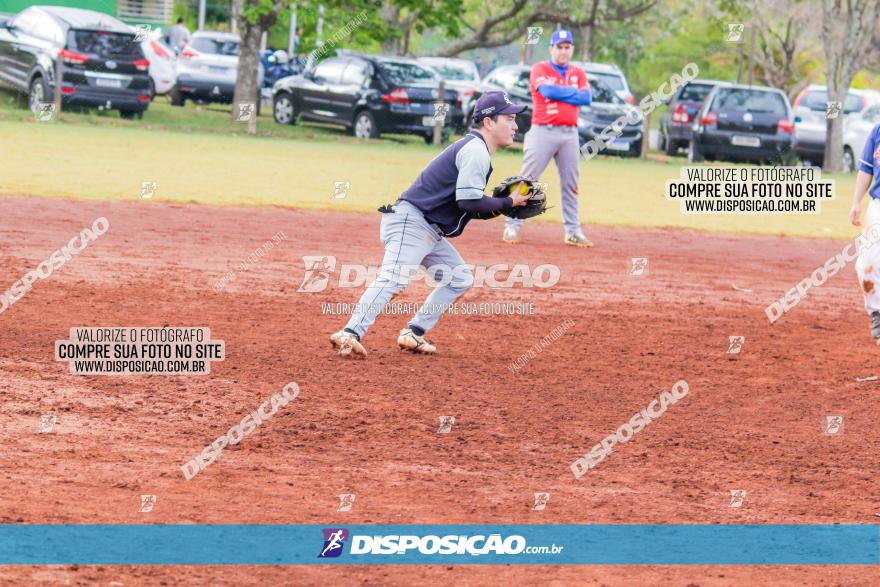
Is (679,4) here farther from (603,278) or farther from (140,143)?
(603,278)

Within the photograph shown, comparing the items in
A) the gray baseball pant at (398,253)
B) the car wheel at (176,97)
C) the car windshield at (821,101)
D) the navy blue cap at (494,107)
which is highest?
the navy blue cap at (494,107)

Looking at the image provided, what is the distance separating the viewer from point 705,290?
44.5 ft

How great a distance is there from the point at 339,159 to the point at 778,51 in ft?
97.9

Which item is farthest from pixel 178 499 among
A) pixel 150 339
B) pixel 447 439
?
pixel 150 339

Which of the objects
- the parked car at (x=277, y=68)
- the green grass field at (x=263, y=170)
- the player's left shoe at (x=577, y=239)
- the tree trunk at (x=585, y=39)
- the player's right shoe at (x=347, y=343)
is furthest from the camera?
the tree trunk at (x=585, y=39)

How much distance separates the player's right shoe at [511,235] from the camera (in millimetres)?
15586

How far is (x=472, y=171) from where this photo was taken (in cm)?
898

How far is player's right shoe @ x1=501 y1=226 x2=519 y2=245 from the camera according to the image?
15586 millimetres

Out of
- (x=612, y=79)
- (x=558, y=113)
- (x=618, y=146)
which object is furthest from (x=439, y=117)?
(x=558, y=113)

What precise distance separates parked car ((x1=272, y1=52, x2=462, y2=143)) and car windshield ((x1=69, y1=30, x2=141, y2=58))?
13.8ft

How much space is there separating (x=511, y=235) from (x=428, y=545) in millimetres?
10005

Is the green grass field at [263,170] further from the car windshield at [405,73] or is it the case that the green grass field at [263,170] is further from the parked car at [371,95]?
the car windshield at [405,73]

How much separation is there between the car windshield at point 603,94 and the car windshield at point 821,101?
19.0 feet

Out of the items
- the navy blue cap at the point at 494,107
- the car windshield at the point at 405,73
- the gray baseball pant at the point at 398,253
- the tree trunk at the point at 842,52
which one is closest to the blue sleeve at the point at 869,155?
the navy blue cap at the point at 494,107
